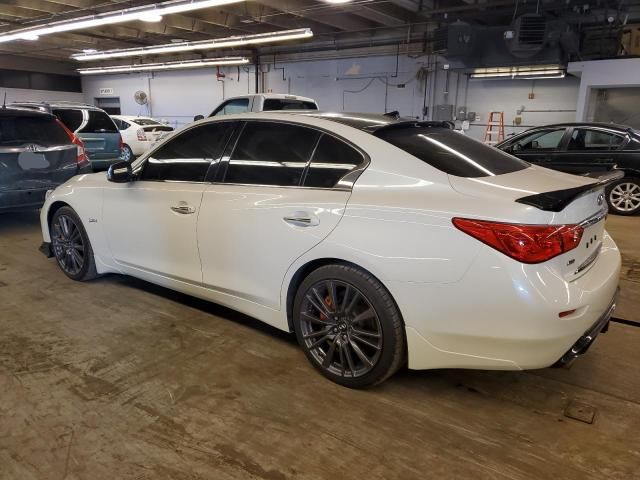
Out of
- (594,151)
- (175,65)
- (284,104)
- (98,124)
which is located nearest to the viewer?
(594,151)

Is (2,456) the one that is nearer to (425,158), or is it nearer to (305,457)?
(305,457)

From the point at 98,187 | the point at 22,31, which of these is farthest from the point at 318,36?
the point at 98,187

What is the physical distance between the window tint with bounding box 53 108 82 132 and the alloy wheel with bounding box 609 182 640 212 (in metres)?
9.67

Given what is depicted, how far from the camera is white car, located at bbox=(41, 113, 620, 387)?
78.9 inches

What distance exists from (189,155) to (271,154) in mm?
704

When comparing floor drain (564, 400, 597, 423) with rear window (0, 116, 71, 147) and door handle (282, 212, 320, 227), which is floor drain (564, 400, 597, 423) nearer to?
door handle (282, 212, 320, 227)

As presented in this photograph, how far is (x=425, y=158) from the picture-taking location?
238 centimetres

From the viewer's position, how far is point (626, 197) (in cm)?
751

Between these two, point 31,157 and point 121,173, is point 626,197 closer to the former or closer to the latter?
point 121,173

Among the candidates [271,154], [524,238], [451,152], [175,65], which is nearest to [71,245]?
[271,154]

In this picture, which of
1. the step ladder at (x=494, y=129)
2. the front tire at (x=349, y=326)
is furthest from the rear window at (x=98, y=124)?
the step ladder at (x=494, y=129)

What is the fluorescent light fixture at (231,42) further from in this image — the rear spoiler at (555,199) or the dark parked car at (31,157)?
the rear spoiler at (555,199)

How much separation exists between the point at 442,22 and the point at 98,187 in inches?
389

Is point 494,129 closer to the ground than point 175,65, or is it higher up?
closer to the ground
